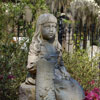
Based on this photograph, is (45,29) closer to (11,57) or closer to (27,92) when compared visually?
(27,92)

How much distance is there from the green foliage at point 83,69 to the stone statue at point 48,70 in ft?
7.11

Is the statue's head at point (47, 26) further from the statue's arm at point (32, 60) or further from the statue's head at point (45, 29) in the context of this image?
the statue's arm at point (32, 60)

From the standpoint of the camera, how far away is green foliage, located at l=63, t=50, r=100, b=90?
6.11m

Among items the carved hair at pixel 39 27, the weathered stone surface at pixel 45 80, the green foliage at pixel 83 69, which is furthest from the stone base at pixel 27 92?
the green foliage at pixel 83 69

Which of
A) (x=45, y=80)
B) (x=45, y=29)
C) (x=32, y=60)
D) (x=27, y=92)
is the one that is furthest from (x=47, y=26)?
(x=27, y=92)

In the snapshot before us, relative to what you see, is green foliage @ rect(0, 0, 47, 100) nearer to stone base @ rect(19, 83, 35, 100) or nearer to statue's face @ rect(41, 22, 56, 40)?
stone base @ rect(19, 83, 35, 100)

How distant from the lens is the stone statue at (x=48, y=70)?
3.65m

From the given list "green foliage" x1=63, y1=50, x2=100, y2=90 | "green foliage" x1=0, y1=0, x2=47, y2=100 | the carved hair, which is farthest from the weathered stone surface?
"green foliage" x1=63, y1=50, x2=100, y2=90

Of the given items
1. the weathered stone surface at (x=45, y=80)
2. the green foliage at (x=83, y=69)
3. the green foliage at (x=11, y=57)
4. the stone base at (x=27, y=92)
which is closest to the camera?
the weathered stone surface at (x=45, y=80)

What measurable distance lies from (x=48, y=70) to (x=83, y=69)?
9.31 feet

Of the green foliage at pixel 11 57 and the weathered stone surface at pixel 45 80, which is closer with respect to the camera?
the weathered stone surface at pixel 45 80

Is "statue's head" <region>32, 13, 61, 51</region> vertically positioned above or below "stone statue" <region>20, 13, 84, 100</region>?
above

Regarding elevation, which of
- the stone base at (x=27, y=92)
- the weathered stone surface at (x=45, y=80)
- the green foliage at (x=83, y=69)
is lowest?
the green foliage at (x=83, y=69)

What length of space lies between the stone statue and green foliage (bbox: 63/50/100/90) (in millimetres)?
2166
